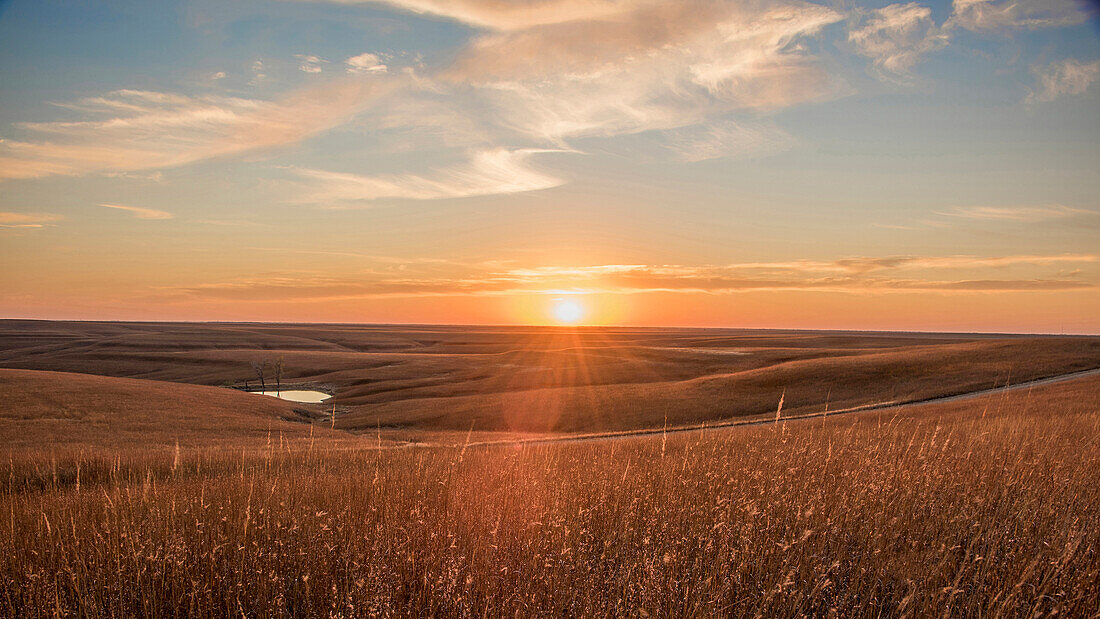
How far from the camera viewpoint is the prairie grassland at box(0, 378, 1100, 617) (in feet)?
13.1

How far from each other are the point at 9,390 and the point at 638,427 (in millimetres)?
39542

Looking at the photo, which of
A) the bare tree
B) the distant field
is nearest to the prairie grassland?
the distant field

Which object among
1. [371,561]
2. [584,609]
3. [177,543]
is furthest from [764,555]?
[177,543]

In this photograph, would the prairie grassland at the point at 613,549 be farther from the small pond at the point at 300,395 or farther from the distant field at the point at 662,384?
the small pond at the point at 300,395

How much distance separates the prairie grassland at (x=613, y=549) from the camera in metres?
3.98

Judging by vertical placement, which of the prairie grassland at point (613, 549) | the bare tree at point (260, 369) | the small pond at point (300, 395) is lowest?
the small pond at point (300, 395)

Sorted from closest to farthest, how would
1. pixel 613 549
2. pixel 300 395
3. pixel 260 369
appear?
pixel 613 549
pixel 300 395
pixel 260 369

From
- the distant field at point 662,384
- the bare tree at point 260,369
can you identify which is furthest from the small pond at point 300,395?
the bare tree at point 260,369

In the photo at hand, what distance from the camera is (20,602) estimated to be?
4.55 meters

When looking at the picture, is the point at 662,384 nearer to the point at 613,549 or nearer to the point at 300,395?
the point at 300,395

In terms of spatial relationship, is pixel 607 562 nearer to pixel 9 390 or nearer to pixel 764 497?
pixel 764 497

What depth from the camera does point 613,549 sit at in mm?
4805

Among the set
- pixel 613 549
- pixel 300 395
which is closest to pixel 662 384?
pixel 300 395

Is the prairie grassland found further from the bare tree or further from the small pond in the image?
the bare tree
